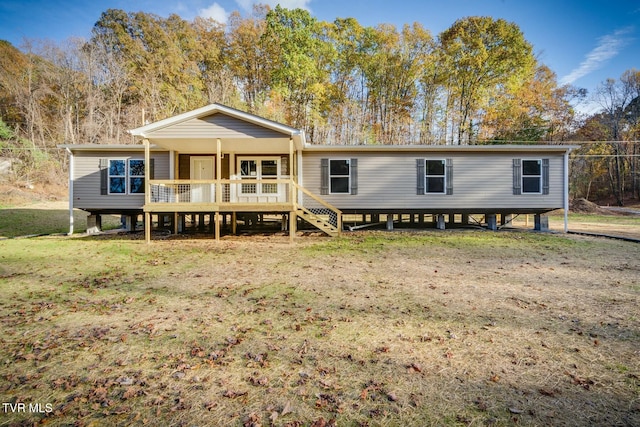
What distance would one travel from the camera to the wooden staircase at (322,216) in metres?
11.9

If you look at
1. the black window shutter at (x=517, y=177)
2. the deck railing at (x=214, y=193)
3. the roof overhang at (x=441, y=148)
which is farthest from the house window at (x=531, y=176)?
the deck railing at (x=214, y=193)

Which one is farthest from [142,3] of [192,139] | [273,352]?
[273,352]

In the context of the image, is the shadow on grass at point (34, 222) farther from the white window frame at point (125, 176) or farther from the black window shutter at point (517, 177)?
the black window shutter at point (517, 177)

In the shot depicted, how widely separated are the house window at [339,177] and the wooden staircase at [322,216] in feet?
2.54

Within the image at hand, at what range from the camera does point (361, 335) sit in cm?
374

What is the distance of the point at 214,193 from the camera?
1198 cm

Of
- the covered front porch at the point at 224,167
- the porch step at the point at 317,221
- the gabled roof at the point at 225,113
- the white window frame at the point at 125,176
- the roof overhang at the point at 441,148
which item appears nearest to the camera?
the gabled roof at the point at 225,113

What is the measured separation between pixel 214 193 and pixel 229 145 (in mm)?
1828

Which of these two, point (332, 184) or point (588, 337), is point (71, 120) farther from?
point (588, 337)

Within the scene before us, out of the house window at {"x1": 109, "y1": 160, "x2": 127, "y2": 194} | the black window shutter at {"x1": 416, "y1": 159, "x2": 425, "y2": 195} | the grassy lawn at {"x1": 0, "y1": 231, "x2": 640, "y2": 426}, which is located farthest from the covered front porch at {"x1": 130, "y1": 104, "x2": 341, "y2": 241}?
the grassy lawn at {"x1": 0, "y1": 231, "x2": 640, "y2": 426}

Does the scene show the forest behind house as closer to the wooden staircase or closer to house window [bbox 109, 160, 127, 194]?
house window [bbox 109, 160, 127, 194]

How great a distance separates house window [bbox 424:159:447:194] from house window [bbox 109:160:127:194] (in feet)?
40.2

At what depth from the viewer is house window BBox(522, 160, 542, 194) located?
1347 centimetres

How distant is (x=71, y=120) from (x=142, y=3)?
1136 cm
